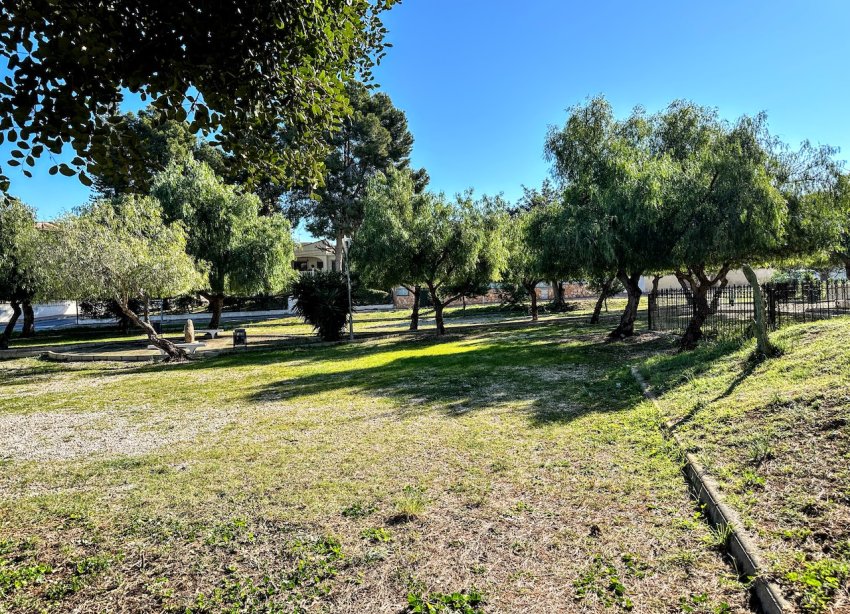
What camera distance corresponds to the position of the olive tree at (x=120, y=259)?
14.0 m

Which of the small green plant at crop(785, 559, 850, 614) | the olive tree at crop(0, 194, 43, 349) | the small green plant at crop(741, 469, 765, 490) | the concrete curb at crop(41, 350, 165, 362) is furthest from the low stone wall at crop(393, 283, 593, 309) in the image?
the small green plant at crop(785, 559, 850, 614)

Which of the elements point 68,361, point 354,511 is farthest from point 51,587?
point 68,361

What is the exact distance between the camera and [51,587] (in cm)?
320

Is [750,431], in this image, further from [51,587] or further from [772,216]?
[772,216]

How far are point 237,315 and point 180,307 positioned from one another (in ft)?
17.8

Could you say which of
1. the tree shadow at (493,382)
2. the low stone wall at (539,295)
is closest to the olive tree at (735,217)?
the tree shadow at (493,382)

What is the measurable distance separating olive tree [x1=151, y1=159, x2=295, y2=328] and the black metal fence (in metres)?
20.0

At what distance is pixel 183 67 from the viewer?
3.48 m

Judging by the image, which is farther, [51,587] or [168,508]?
[168,508]

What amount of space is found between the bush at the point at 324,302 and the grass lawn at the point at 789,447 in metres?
14.7

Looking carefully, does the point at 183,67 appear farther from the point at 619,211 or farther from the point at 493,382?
the point at 619,211

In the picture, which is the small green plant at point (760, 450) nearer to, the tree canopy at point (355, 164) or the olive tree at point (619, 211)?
the olive tree at point (619, 211)

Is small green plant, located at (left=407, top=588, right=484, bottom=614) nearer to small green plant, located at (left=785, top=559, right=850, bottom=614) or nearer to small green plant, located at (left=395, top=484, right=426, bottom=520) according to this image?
small green plant, located at (left=395, top=484, right=426, bottom=520)

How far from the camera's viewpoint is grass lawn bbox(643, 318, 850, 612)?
2.88m
